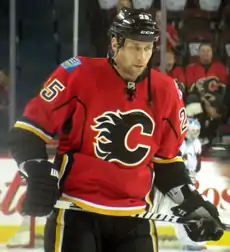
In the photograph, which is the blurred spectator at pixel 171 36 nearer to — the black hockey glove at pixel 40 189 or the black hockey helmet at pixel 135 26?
the black hockey helmet at pixel 135 26

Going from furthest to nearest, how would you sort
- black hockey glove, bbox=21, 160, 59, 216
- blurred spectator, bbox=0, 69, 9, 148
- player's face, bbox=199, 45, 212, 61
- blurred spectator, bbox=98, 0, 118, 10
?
1. player's face, bbox=199, 45, 212, 61
2. blurred spectator, bbox=98, 0, 118, 10
3. blurred spectator, bbox=0, 69, 9, 148
4. black hockey glove, bbox=21, 160, 59, 216

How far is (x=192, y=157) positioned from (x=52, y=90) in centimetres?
178

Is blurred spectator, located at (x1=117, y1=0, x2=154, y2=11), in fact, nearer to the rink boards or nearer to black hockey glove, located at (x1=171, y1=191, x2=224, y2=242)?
the rink boards

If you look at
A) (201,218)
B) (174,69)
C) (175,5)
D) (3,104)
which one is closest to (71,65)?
(201,218)

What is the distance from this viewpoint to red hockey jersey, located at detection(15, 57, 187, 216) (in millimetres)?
1358

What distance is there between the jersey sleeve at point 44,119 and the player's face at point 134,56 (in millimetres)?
100

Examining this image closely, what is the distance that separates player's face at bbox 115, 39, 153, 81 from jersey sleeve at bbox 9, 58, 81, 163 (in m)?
0.10

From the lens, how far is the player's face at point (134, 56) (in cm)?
135

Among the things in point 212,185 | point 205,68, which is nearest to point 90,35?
point 205,68

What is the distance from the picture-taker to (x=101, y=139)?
1.37 m

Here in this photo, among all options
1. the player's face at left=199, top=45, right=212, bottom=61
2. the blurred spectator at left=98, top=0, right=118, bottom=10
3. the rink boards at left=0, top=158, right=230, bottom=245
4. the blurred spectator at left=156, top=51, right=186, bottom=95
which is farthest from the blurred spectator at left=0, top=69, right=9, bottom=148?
the player's face at left=199, top=45, right=212, bottom=61

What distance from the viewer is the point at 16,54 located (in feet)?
10.6

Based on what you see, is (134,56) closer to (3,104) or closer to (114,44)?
(114,44)

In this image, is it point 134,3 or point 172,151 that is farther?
point 134,3
